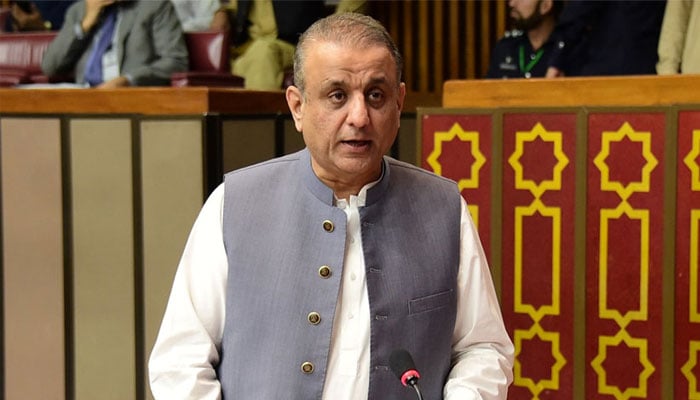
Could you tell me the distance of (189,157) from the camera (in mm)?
4016

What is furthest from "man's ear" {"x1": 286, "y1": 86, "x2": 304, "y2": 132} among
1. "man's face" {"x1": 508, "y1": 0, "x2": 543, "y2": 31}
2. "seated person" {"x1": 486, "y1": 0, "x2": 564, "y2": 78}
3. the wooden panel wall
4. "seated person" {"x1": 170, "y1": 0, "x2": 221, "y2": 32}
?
the wooden panel wall

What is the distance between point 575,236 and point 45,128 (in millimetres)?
2040

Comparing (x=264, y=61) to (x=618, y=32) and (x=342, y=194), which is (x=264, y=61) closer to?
(x=618, y=32)

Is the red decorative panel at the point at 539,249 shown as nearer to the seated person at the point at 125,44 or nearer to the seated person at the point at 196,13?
the seated person at the point at 125,44

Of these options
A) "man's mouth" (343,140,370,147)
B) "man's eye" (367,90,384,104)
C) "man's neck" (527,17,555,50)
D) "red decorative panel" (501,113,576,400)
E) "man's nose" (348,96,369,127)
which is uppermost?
"man's neck" (527,17,555,50)

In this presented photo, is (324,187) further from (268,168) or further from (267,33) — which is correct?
(267,33)

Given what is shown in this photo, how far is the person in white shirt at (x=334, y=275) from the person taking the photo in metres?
1.99

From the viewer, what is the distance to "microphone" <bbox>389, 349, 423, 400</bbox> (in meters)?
1.86

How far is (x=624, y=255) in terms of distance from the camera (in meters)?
3.37

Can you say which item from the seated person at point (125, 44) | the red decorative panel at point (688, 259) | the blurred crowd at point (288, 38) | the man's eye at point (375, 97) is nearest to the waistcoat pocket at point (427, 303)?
the man's eye at point (375, 97)

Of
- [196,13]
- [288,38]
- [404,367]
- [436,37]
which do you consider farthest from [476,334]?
[436,37]

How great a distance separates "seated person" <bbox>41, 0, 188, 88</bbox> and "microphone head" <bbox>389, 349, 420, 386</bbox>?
9.71ft

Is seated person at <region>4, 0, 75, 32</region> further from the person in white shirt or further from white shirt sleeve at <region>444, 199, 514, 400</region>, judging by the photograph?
white shirt sleeve at <region>444, 199, 514, 400</region>

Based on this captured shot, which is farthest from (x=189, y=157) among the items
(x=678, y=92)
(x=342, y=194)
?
(x=342, y=194)
